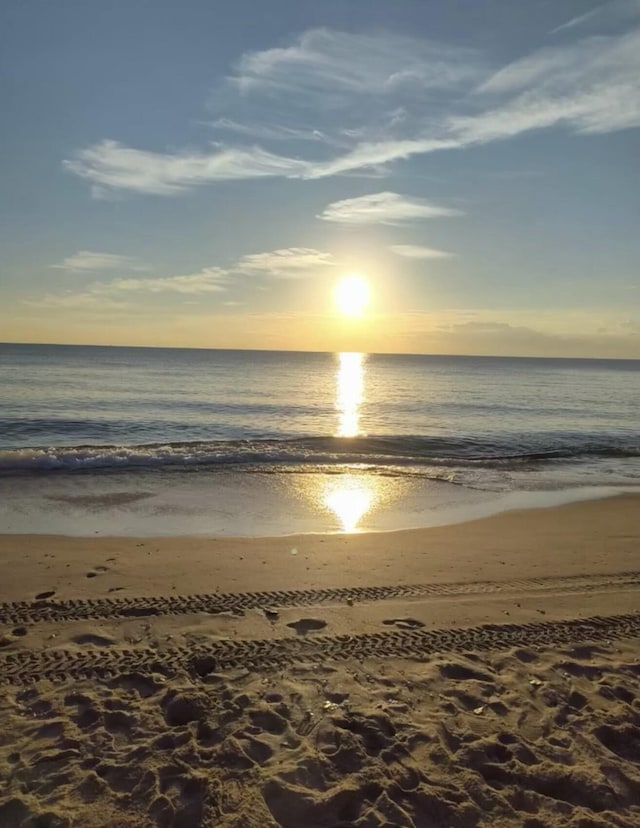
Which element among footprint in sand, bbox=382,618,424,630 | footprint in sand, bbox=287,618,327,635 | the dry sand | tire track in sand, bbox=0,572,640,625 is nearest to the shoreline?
the dry sand

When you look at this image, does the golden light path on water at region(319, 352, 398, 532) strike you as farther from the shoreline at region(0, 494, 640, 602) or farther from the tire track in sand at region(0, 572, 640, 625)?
the tire track in sand at region(0, 572, 640, 625)

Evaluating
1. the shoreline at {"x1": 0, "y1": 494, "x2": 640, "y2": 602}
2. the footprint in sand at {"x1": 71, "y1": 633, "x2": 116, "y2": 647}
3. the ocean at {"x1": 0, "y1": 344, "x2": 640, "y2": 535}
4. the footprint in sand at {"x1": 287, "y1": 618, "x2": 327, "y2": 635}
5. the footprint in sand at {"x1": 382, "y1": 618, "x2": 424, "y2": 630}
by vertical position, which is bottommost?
the ocean at {"x1": 0, "y1": 344, "x2": 640, "y2": 535}

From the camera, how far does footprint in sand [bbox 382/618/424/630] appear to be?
18.8 ft

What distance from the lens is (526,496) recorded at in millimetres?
12758

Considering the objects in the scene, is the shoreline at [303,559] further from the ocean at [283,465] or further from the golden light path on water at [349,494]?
the golden light path on water at [349,494]

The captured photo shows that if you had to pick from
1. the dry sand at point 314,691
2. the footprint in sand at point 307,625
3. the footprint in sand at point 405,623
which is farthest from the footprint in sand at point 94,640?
the footprint in sand at point 405,623

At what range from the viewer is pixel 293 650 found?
518 cm

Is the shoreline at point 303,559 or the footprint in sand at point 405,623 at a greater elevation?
the footprint in sand at point 405,623

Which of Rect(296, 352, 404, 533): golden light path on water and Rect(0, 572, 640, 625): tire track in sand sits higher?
Rect(0, 572, 640, 625): tire track in sand

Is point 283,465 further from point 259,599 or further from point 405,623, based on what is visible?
point 405,623

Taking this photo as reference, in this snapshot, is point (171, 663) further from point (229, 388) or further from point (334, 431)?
point (229, 388)

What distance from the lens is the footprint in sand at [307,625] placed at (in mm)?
5605

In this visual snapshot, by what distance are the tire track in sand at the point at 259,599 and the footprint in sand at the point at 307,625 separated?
418mm

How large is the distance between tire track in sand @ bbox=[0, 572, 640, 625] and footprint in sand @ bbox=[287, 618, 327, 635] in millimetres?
418
